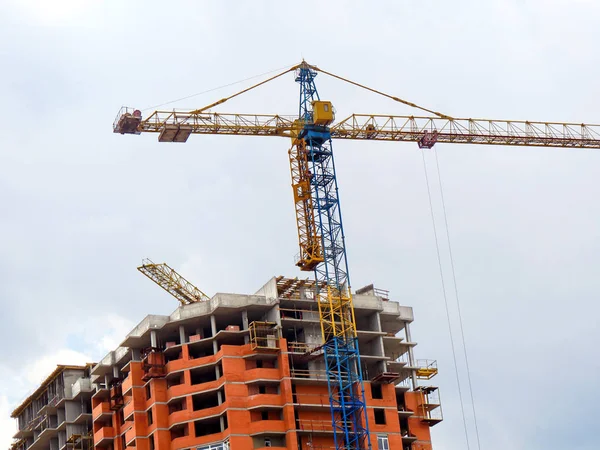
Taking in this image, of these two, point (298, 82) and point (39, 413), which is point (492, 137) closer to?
point (298, 82)

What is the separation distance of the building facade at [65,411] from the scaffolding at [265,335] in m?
31.6

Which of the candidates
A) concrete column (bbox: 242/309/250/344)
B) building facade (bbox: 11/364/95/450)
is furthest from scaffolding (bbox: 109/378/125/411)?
concrete column (bbox: 242/309/250/344)

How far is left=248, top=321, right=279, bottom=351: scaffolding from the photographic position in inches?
6279

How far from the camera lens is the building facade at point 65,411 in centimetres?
18100

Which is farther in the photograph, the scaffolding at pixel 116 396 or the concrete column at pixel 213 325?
the scaffolding at pixel 116 396

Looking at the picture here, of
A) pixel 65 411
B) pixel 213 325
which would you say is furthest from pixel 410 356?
pixel 65 411

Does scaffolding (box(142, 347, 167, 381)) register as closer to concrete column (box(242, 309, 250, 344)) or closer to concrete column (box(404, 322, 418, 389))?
concrete column (box(242, 309, 250, 344))

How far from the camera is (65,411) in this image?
7264 inches

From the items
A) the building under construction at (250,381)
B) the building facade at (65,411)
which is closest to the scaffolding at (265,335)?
the building under construction at (250,381)

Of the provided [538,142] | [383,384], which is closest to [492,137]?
[538,142]

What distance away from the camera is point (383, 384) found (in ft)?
541

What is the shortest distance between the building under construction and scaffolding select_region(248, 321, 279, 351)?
0.39ft

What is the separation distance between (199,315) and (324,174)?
927 inches

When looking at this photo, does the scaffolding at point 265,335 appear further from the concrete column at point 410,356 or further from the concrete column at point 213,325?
the concrete column at point 410,356
